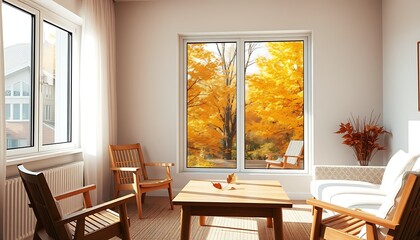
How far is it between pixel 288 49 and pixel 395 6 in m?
1.51

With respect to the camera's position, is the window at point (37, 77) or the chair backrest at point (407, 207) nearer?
the chair backrest at point (407, 207)

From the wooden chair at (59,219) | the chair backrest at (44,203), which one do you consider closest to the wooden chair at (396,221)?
the wooden chair at (59,219)

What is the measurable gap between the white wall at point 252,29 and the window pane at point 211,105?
11.1 inches

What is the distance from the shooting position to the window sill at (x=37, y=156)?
3332 mm

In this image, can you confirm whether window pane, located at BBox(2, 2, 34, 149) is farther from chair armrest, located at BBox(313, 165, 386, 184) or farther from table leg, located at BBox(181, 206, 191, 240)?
chair armrest, located at BBox(313, 165, 386, 184)

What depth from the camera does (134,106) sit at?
18.2 ft

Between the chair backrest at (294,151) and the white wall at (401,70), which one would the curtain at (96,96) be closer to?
the chair backrest at (294,151)

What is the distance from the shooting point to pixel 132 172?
4973 mm

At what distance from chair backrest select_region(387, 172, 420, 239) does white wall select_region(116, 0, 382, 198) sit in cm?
294

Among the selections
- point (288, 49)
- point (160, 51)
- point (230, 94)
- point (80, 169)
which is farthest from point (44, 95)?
point (288, 49)

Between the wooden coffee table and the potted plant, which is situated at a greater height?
the potted plant

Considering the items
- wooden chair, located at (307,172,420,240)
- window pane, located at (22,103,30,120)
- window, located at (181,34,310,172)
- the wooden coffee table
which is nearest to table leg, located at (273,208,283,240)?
the wooden coffee table

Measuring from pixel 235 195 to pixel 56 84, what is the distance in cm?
261

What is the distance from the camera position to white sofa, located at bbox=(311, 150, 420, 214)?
3.28m
